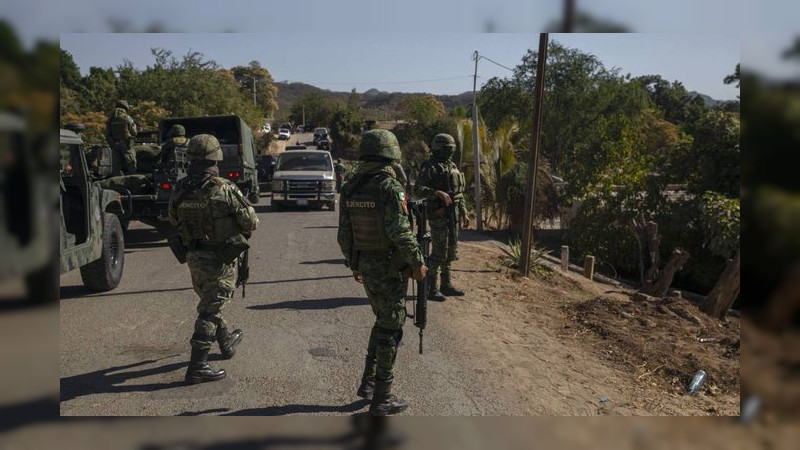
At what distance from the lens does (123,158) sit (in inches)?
424

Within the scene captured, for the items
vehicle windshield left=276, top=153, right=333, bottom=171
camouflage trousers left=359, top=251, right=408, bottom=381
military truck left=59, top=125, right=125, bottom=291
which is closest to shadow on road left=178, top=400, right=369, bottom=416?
camouflage trousers left=359, top=251, right=408, bottom=381

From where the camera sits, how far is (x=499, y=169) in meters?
16.0

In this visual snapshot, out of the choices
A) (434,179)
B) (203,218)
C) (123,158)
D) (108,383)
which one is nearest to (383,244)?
(203,218)

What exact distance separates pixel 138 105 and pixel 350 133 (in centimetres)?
2555

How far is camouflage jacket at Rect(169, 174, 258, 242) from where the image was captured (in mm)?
4633

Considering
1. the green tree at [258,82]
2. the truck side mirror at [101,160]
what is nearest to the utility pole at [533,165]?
the truck side mirror at [101,160]

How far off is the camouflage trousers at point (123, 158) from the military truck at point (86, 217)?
347 centimetres

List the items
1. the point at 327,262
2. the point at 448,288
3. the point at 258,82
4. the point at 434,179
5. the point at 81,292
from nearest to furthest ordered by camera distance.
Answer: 1. the point at 434,179
2. the point at 81,292
3. the point at 448,288
4. the point at 327,262
5. the point at 258,82

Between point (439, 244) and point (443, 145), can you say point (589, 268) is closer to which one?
point (439, 244)

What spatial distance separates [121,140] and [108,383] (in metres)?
7.13

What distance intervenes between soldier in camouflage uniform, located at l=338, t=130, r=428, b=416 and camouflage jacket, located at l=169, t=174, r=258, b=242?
89cm

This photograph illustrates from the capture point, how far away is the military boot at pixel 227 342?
501 cm

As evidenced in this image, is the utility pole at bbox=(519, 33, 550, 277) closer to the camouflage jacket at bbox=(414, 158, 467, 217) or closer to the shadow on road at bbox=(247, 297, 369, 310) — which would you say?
the camouflage jacket at bbox=(414, 158, 467, 217)

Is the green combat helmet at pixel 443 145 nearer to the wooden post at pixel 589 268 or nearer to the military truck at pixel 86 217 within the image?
the military truck at pixel 86 217
